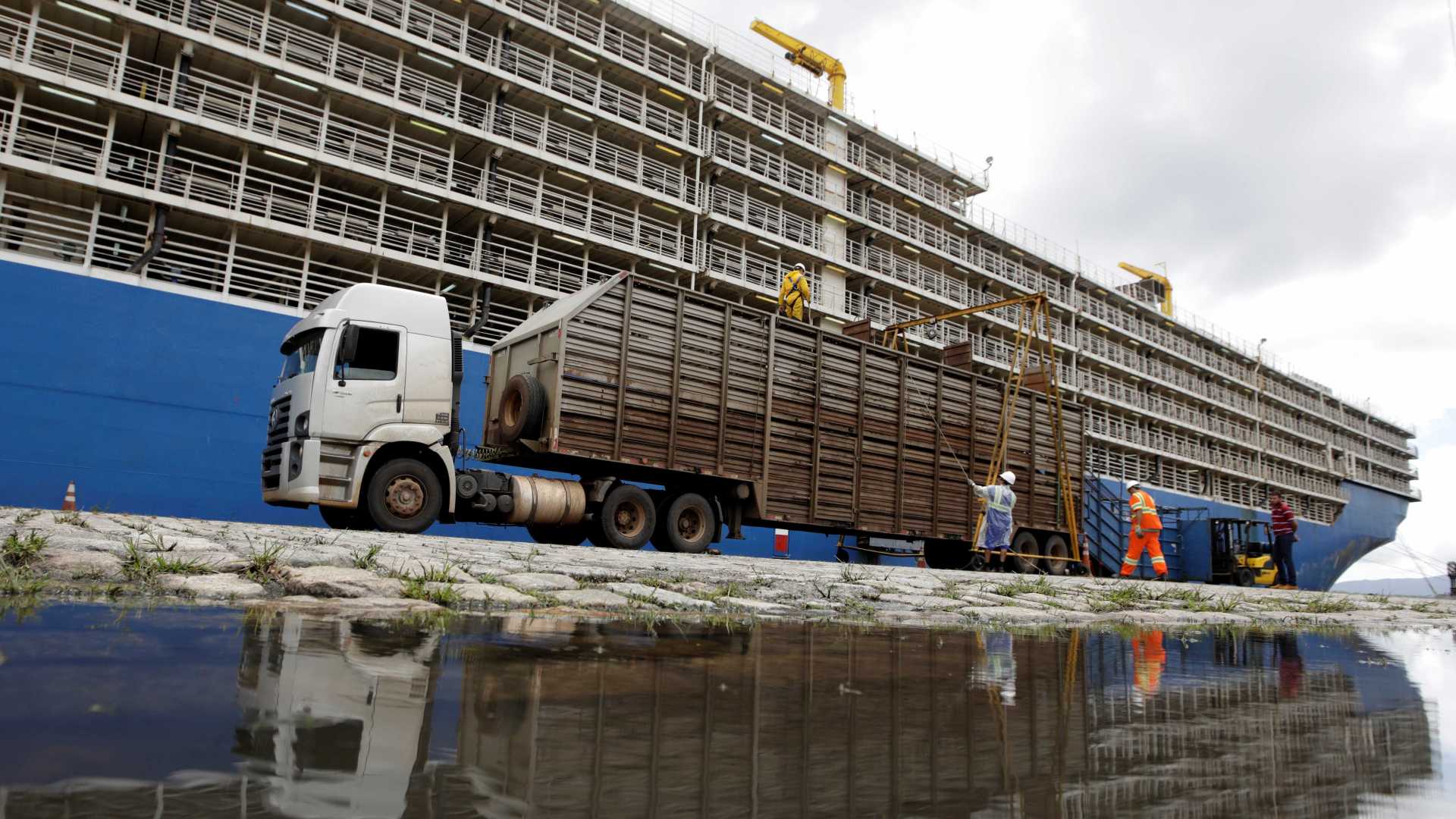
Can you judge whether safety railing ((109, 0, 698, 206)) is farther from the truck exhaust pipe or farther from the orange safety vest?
the orange safety vest

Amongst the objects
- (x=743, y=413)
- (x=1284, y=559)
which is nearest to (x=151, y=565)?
(x=743, y=413)

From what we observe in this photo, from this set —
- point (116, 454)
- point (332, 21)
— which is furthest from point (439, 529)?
point (332, 21)

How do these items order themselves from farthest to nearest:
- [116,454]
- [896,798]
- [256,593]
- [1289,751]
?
[116,454] < [256,593] < [1289,751] < [896,798]

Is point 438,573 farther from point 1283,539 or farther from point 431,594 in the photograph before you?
point 1283,539

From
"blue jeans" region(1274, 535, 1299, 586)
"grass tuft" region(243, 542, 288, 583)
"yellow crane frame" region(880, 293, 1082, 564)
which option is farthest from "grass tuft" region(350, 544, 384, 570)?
"blue jeans" region(1274, 535, 1299, 586)

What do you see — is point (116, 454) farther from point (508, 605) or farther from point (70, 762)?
point (70, 762)

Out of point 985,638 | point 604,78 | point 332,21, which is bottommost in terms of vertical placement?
point 985,638

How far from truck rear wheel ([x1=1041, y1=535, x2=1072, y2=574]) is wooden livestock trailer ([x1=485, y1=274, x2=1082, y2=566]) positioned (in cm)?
267

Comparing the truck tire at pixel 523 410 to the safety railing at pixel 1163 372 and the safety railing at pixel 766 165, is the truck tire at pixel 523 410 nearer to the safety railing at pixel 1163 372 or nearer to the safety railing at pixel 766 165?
the safety railing at pixel 766 165

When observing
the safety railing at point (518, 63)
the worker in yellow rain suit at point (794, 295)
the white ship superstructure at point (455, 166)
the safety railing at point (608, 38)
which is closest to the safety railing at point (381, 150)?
the white ship superstructure at point (455, 166)

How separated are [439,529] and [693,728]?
1556 cm

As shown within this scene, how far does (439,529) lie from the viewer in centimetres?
1602

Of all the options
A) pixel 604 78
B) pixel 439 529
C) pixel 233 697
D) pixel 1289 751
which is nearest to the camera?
pixel 233 697

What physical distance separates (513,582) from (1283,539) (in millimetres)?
18644
